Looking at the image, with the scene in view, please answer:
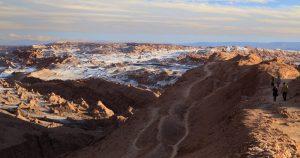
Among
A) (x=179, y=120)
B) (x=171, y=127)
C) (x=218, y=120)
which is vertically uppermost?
(x=218, y=120)

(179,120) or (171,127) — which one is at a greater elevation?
(179,120)

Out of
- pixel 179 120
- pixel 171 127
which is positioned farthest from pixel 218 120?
pixel 179 120

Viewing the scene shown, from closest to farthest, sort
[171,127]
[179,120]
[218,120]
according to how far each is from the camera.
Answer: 1. [218,120]
2. [171,127]
3. [179,120]

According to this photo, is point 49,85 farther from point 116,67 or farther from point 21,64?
point 21,64

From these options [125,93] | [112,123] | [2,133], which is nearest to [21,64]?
[125,93]

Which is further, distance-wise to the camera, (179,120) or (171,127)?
(179,120)

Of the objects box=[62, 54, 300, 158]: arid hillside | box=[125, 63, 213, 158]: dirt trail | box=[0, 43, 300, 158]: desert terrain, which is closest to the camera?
box=[62, 54, 300, 158]: arid hillside

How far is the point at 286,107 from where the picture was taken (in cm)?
2239

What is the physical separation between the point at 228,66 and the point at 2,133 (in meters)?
17.2

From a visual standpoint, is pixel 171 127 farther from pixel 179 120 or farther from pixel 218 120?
pixel 218 120

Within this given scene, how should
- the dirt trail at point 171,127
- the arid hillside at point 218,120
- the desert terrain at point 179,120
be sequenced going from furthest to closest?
the dirt trail at point 171,127 → the desert terrain at point 179,120 → the arid hillside at point 218,120

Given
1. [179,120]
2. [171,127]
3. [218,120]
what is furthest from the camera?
[179,120]

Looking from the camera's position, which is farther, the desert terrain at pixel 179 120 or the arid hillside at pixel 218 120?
the desert terrain at pixel 179 120

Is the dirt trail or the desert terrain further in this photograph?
the dirt trail
